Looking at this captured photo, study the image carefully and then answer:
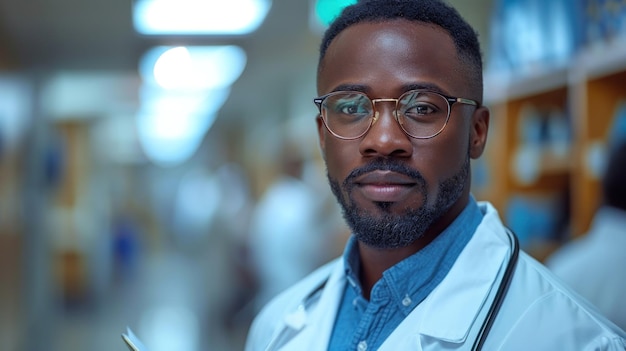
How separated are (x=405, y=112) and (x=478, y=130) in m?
0.20

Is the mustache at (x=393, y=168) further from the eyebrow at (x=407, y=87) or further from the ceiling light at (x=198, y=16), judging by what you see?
the ceiling light at (x=198, y=16)

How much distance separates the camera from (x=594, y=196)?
2.63 meters

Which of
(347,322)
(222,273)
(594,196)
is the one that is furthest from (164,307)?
(347,322)

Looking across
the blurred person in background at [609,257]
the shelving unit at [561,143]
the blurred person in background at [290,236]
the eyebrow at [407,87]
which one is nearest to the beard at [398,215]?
the eyebrow at [407,87]

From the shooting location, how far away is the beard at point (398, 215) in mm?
1171

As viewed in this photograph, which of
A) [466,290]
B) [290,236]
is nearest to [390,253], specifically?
[466,290]

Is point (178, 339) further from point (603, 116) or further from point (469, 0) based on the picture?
point (603, 116)

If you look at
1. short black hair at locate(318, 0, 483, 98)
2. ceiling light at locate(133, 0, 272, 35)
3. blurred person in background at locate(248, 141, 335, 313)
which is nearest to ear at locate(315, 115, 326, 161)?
short black hair at locate(318, 0, 483, 98)

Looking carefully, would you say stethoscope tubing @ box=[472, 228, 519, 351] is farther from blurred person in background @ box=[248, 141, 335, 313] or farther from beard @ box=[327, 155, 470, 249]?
blurred person in background @ box=[248, 141, 335, 313]

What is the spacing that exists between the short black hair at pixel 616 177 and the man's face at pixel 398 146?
1303 mm

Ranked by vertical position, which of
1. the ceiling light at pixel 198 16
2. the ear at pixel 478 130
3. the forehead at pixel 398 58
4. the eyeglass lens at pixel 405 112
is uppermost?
the ceiling light at pixel 198 16

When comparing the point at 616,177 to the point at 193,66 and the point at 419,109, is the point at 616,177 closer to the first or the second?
the point at 419,109

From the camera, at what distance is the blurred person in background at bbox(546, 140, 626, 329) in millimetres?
2250

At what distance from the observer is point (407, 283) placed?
1.24 meters
